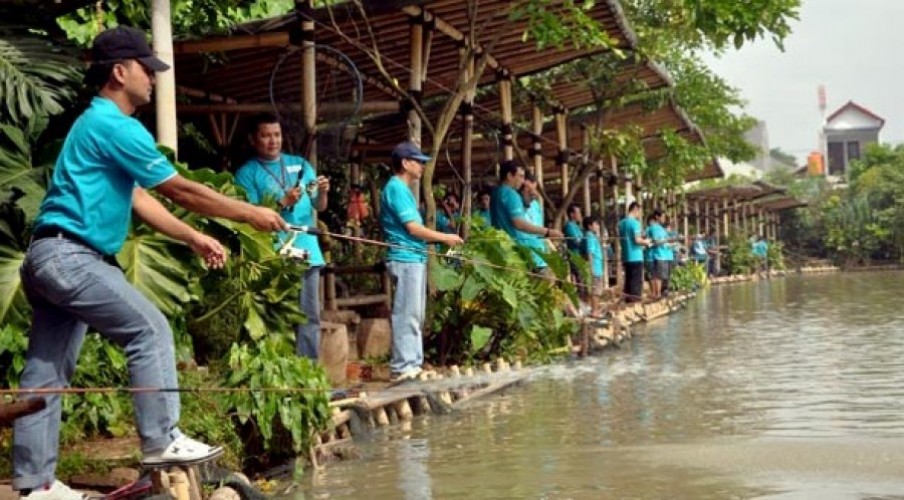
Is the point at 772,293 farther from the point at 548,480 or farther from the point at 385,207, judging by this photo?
the point at 548,480

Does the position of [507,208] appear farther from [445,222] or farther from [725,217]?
[725,217]

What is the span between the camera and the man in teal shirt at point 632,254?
1883cm

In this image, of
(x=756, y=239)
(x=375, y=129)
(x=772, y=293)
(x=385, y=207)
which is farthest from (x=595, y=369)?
(x=756, y=239)

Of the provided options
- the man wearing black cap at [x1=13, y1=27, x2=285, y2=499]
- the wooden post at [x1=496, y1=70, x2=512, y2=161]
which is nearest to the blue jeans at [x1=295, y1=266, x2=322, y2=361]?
the man wearing black cap at [x1=13, y1=27, x2=285, y2=499]

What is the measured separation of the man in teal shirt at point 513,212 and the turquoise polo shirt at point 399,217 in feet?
8.97

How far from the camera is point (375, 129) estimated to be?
15359mm

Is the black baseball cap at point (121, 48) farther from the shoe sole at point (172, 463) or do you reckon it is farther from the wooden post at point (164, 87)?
the wooden post at point (164, 87)

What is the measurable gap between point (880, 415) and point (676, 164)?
677 inches

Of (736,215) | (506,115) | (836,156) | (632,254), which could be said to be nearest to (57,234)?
(506,115)

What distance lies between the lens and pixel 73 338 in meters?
4.74

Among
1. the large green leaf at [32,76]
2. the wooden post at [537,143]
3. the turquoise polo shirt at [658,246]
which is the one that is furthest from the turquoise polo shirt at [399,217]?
the turquoise polo shirt at [658,246]

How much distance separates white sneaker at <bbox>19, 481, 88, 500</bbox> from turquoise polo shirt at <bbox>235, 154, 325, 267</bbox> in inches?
142

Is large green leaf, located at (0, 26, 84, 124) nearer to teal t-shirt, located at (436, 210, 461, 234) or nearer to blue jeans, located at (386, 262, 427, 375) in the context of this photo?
blue jeans, located at (386, 262, 427, 375)

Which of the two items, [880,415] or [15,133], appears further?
[880,415]
